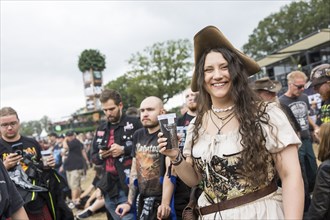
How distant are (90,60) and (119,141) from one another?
70.2 meters

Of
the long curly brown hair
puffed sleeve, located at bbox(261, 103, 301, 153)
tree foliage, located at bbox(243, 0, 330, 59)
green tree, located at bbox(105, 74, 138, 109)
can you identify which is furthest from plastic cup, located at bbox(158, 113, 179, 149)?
green tree, located at bbox(105, 74, 138, 109)

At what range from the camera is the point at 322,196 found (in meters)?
2.89

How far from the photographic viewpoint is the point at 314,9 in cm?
3841

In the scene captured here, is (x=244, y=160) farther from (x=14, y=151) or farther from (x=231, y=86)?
(x=14, y=151)

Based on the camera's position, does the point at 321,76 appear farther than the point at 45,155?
Yes

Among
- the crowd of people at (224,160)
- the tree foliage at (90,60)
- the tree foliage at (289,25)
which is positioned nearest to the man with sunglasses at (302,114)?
the crowd of people at (224,160)

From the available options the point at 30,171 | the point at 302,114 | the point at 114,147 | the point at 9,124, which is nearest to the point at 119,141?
the point at 114,147

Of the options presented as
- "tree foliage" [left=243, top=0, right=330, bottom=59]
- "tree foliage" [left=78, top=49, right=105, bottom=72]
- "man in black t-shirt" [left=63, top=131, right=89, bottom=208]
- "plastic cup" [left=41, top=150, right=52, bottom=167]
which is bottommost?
"man in black t-shirt" [left=63, top=131, right=89, bottom=208]

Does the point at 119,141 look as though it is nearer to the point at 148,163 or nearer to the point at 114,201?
the point at 114,201

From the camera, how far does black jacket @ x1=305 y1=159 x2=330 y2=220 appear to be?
288 cm

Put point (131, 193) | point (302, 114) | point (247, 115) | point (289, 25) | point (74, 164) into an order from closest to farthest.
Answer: point (247, 115)
point (131, 193)
point (302, 114)
point (74, 164)
point (289, 25)

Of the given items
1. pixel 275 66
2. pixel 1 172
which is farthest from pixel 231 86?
pixel 275 66

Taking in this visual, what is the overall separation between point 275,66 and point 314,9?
56.7 feet

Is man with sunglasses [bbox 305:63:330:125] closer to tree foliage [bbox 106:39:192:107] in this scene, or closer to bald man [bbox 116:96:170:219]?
bald man [bbox 116:96:170:219]
